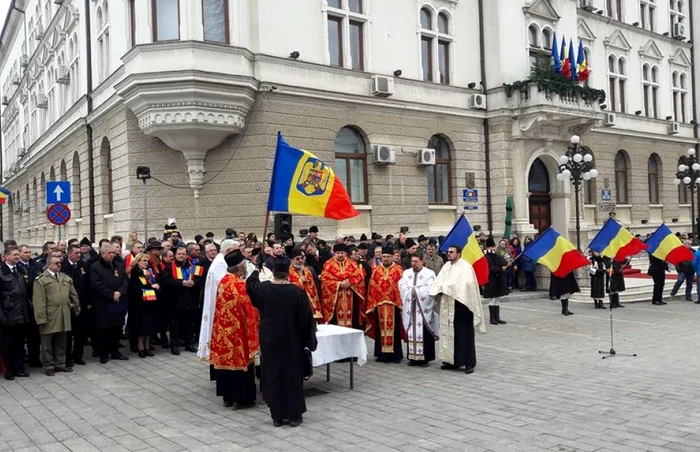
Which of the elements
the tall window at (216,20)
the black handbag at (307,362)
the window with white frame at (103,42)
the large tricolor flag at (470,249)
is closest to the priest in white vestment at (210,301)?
the black handbag at (307,362)

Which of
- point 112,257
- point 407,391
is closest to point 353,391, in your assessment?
point 407,391

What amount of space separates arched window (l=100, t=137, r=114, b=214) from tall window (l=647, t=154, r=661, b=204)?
2395 cm

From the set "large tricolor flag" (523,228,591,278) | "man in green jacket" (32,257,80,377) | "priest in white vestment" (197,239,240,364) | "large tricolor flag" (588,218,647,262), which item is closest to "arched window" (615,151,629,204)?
"large tricolor flag" (588,218,647,262)

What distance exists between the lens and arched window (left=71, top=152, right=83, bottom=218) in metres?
23.5

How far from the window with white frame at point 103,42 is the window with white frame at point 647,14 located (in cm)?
2409

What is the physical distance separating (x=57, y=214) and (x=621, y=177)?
2371 cm

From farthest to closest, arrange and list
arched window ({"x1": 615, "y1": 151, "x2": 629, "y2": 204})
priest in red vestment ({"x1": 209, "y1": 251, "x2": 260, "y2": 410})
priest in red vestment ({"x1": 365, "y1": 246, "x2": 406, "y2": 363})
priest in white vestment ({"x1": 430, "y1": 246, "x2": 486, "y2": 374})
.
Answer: arched window ({"x1": 615, "y1": 151, "x2": 629, "y2": 204}) → priest in red vestment ({"x1": 365, "y1": 246, "x2": 406, "y2": 363}) → priest in white vestment ({"x1": 430, "y1": 246, "x2": 486, "y2": 374}) → priest in red vestment ({"x1": 209, "y1": 251, "x2": 260, "y2": 410})

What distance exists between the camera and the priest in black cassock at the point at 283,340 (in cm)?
700

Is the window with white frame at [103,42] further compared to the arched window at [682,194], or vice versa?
the arched window at [682,194]

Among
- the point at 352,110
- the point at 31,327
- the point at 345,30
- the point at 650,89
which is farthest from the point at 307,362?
the point at 650,89

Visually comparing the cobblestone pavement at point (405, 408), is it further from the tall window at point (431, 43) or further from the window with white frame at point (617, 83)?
the window with white frame at point (617, 83)

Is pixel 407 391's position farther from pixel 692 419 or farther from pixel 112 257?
pixel 112 257

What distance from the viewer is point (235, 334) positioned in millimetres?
7625

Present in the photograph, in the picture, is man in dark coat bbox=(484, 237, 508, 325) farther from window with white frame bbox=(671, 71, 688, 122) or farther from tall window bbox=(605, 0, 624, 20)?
window with white frame bbox=(671, 71, 688, 122)
